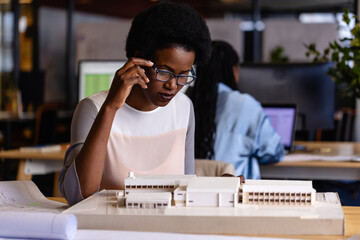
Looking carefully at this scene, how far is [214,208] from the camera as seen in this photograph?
1033 mm

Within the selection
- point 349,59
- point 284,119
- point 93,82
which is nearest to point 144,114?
point 349,59

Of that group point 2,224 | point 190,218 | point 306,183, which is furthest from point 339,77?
point 2,224

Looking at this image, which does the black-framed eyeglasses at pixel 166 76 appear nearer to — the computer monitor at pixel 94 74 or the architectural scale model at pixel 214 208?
the architectural scale model at pixel 214 208

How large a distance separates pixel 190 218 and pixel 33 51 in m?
8.03

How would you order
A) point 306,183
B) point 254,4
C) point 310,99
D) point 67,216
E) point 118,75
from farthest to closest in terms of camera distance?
point 254,4 → point 310,99 → point 118,75 → point 306,183 → point 67,216

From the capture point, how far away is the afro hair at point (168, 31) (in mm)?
1415

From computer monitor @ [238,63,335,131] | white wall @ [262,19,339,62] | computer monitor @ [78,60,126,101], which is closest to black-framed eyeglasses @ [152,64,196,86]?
computer monitor @ [238,63,335,131]

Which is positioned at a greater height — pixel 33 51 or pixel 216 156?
pixel 33 51

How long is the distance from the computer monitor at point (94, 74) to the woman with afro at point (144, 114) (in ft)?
6.28

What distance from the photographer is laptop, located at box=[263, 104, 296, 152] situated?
3113 mm

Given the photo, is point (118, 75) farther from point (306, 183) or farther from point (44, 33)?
point (44, 33)

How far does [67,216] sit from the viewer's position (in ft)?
3.04

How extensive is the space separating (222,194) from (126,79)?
40cm

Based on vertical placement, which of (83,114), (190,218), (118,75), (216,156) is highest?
(118,75)
